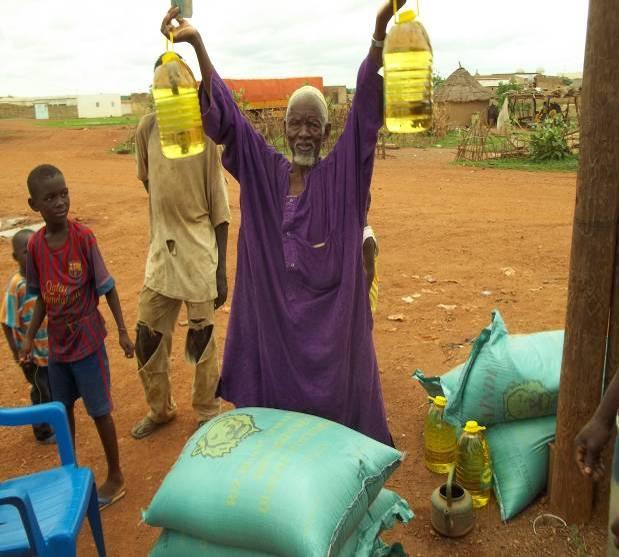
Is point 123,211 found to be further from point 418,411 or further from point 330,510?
point 330,510

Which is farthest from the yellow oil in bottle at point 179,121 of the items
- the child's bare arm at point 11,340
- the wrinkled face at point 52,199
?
the child's bare arm at point 11,340

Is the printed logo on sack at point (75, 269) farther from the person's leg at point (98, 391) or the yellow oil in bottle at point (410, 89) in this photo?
the yellow oil in bottle at point (410, 89)

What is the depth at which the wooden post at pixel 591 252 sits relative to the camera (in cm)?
208

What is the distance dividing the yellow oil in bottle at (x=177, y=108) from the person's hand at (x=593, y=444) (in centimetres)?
149

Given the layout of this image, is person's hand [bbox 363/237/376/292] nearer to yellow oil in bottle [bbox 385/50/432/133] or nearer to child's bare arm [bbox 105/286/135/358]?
yellow oil in bottle [bbox 385/50/432/133]

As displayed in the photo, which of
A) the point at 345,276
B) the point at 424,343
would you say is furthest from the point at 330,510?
the point at 424,343

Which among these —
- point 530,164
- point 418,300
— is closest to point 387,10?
point 418,300

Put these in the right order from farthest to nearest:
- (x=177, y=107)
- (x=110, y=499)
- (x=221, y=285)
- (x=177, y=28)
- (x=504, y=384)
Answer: (x=221, y=285), (x=110, y=499), (x=504, y=384), (x=177, y=107), (x=177, y=28)

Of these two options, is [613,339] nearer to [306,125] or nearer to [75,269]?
[306,125]

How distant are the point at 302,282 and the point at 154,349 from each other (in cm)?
131

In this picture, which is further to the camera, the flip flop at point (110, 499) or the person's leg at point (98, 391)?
the flip flop at point (110, 499)

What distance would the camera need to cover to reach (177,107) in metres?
2.03

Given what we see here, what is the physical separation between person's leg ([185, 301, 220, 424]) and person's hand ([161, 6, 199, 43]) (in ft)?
5.15

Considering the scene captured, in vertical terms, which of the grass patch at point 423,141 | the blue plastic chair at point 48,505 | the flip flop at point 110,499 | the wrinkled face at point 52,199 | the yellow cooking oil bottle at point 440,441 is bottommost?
the flip flop at point 110,499
